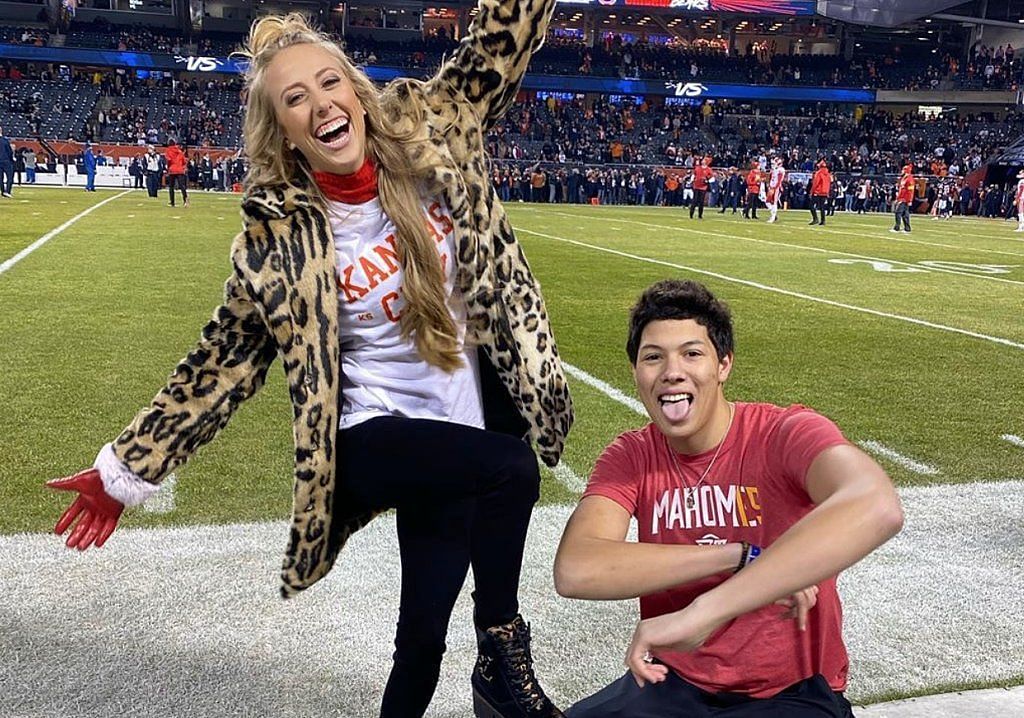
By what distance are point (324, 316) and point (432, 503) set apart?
0.48 m

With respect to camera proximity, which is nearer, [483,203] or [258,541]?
[483,203]

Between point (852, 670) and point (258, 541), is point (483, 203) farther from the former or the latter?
point (258, 541)

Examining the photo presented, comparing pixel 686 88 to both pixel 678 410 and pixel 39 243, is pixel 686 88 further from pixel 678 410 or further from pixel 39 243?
pixel 678 410

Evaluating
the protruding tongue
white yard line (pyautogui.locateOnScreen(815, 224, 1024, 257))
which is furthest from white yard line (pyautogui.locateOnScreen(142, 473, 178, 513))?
white yard line (pyautogui.locateOnScreen(815, 224, 1024, 257))

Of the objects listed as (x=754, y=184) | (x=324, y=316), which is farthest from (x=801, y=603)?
(x=754, y=184)

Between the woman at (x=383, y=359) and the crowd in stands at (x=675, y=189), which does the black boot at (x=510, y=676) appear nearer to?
the woman at (x=383, y=359)

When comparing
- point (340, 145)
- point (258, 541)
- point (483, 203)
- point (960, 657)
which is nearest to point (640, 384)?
point (483, 203)

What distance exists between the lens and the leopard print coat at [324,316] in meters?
2.18

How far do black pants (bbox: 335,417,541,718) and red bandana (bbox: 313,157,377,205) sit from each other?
53cm

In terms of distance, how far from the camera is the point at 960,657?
2.96 metres

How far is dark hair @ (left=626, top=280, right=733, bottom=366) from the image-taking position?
203 centimetres

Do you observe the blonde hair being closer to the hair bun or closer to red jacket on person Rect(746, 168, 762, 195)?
the hair bun

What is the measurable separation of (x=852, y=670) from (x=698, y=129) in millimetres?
53940

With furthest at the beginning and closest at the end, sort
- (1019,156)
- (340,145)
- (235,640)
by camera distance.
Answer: (1019,156)
(235,640)
(340,145)
